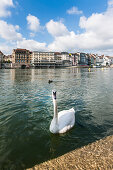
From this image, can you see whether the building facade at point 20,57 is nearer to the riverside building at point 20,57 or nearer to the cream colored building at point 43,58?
the riverside building at point 20,57

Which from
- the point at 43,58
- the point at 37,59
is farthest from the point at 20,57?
the point at 43,58

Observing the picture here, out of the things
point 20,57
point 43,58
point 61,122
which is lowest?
point 61,122

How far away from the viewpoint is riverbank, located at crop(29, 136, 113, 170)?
9.97ft

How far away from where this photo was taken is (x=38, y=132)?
5.50 metres

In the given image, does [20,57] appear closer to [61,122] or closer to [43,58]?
[43,58]

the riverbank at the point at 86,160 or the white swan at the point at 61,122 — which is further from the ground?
the white swan at the point at 61,122

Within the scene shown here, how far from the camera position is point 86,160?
10.6 feet

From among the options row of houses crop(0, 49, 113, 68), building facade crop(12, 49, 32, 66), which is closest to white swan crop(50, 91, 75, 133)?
row of houses crop(0, 49, 113, 68)

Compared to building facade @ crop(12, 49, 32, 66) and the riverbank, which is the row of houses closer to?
building facade @ crop(12, 49, 32, 66)

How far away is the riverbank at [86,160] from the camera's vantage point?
9.97 ft

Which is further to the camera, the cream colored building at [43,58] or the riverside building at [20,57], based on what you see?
the cream colored building at [43,58]

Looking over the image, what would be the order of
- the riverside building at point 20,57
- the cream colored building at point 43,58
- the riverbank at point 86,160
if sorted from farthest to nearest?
the cream colored building at point 43,58, the riverside building at point 20,57, the riverbank at point 86,160

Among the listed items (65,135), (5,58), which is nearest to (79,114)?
(65,135)

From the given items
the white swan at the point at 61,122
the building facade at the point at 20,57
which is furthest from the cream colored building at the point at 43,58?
the white swan at the point at 61,122
